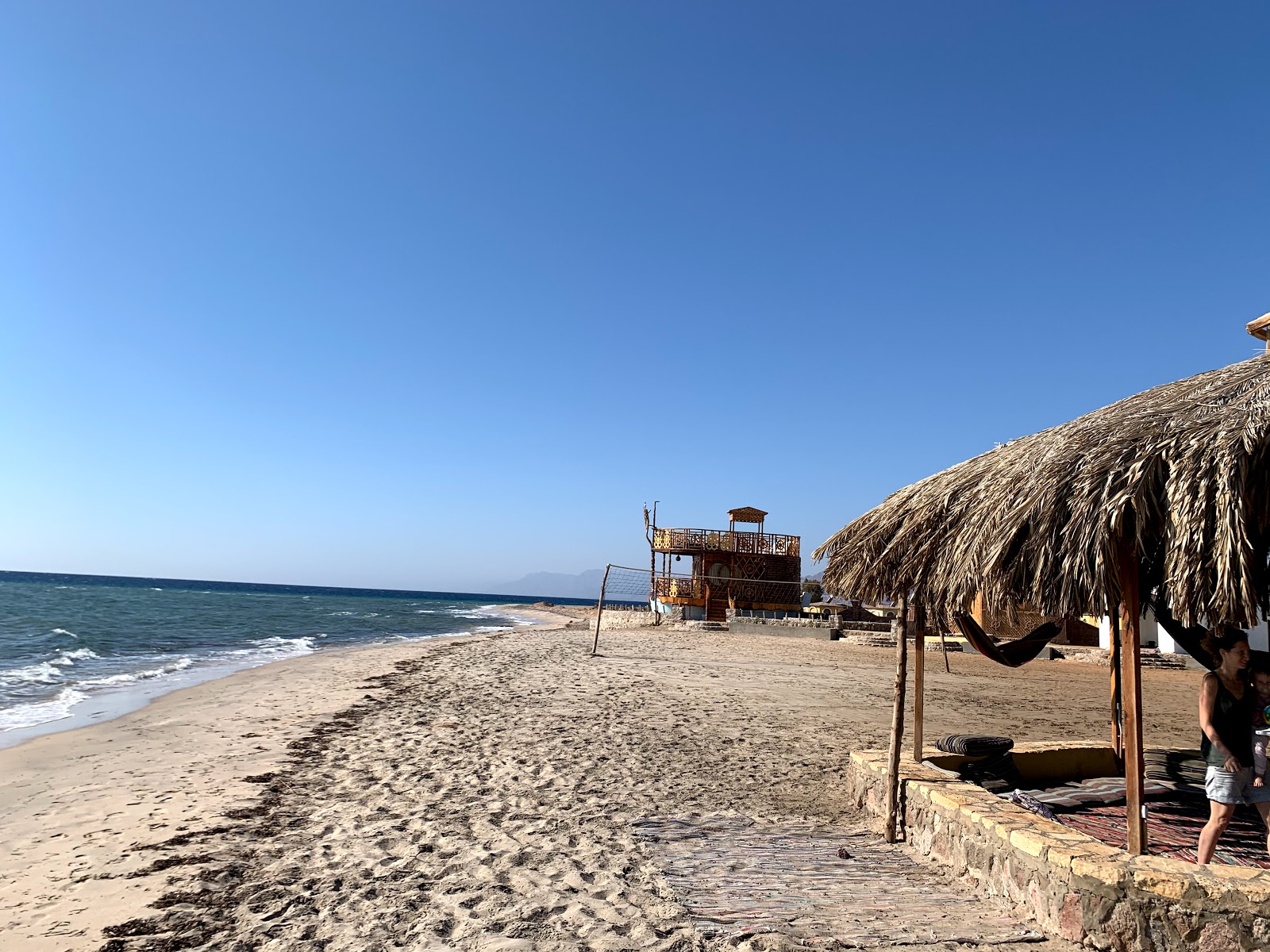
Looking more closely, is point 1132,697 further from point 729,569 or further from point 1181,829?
point 729,569

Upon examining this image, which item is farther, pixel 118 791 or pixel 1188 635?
pixel 118 791

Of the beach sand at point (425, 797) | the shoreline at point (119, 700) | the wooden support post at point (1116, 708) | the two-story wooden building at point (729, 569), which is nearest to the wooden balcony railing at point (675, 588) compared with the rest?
the two-story wooden building at point (729, 569)

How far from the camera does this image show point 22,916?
12.8 feet

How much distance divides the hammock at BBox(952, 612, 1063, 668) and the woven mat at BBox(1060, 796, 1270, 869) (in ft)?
3.94

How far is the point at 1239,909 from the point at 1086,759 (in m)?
3.35

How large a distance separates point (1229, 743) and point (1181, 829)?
1.61 m

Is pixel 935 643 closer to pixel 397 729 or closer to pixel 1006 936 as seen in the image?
pixel 397 729

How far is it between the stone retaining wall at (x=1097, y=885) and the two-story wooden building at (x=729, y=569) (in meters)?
27.5

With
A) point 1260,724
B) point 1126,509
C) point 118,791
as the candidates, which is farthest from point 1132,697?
point 118,791

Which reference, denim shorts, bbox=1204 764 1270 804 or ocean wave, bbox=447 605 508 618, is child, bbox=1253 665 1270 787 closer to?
denim shorts, bbox=1204 764 1270 804

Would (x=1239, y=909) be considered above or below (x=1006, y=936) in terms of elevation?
above

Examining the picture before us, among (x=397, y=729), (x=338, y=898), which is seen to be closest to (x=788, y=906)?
(x=338, y=898)

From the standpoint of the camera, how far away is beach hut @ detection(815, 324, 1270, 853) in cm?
339

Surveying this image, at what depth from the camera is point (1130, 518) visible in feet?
11.7
